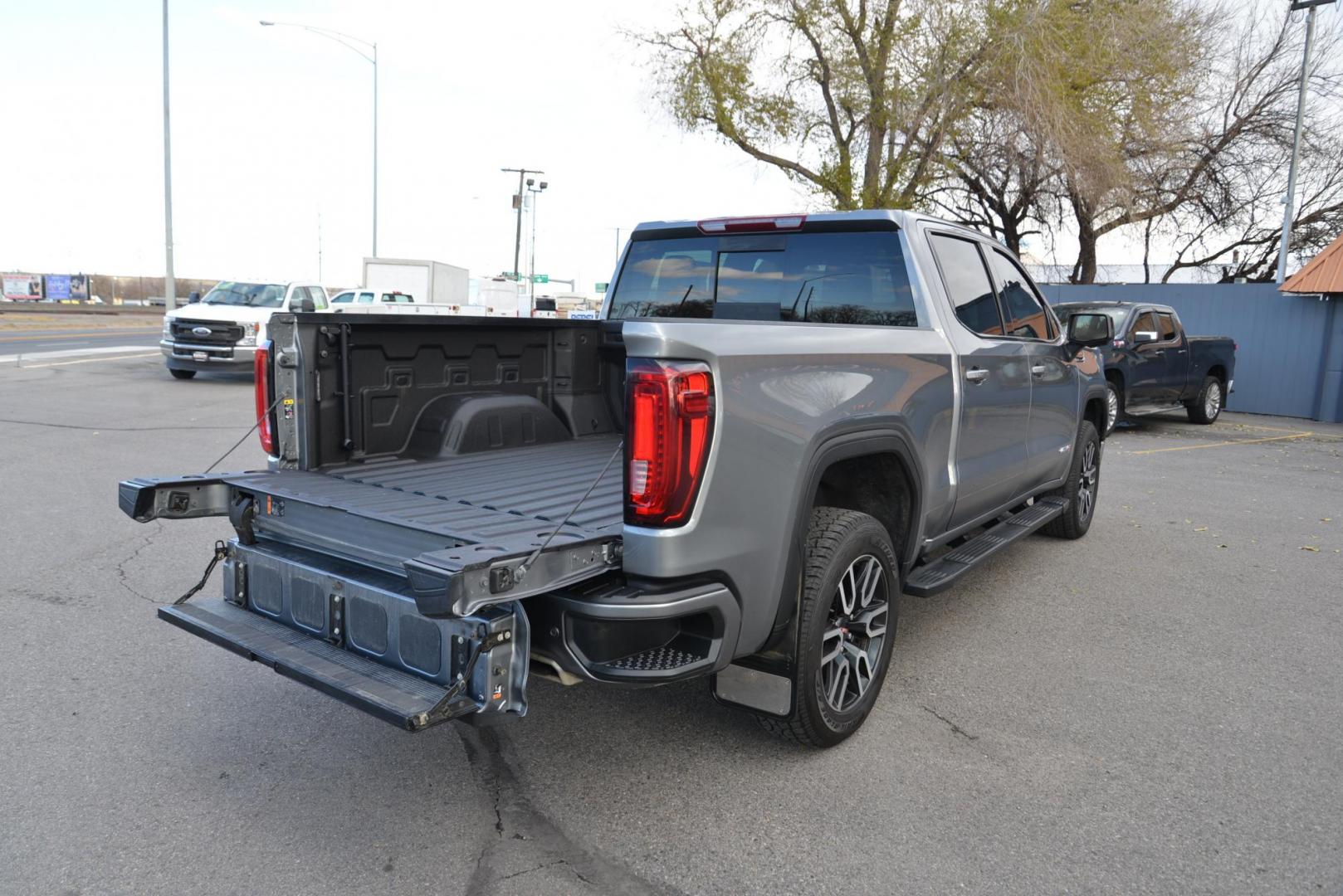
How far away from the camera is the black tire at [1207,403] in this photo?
16328 millimetres

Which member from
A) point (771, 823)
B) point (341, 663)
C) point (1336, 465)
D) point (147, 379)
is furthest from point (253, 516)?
point (147, 379)

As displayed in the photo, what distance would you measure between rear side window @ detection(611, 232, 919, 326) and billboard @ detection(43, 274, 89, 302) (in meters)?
76.7

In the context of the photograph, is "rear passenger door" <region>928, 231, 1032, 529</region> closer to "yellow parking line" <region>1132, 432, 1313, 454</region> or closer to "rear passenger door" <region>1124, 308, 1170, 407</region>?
"yellow parking line" <region>1132, 432, 1313, 454</region>

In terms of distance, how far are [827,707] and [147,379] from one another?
17.0 metres

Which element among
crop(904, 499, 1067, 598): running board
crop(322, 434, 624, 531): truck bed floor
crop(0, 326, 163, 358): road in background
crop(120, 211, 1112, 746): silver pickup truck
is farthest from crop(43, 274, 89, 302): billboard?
crop(904, 499, 1067, 598): running board

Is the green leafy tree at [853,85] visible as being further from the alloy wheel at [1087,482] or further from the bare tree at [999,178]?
the alloy wheel at [1087,482]

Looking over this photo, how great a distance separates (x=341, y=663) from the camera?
306 centimetres

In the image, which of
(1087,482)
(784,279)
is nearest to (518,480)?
(784,279)

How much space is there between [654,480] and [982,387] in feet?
8.00

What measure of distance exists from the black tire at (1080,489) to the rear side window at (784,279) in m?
2.87

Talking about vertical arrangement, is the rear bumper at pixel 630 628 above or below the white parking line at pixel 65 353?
above

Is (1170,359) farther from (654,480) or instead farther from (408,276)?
(408,276)

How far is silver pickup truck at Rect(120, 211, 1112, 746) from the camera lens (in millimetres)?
2887

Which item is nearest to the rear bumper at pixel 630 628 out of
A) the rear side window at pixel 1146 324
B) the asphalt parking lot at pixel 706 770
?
the asphalt parking lot at pixel 706 770
